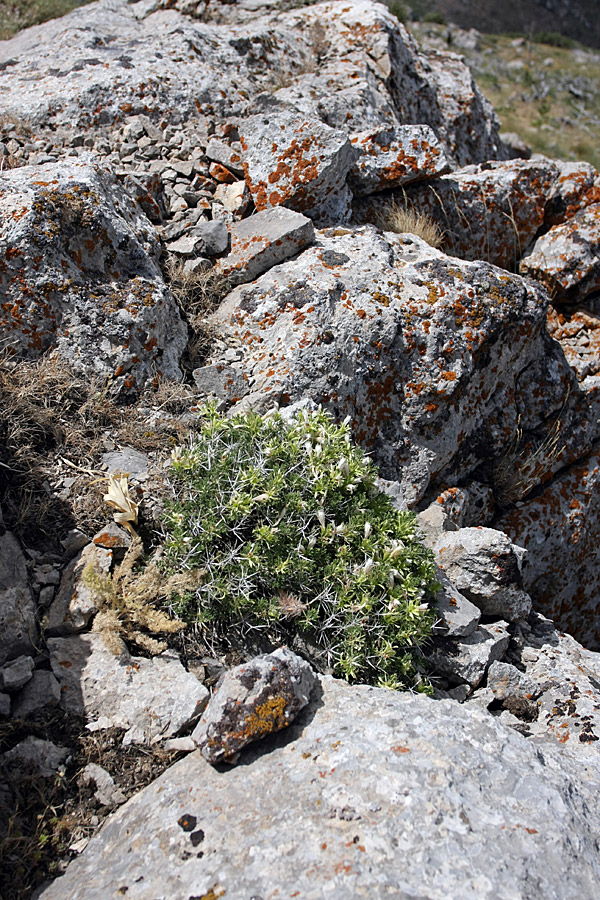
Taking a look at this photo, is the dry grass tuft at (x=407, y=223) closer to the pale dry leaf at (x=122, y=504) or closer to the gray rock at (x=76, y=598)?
the pale dry leaf at (x=122, y=504)

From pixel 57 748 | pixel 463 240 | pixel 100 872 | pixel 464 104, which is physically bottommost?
pixel 57 748

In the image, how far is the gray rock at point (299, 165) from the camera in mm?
5918

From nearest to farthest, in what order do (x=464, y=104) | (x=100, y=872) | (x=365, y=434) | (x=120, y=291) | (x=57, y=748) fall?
(x=100, y=872) < (x=57, y=748) < (x=120, y=291) < (x=365, y=434) < (x=464, y=104)

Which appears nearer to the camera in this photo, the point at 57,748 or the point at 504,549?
the point at 57,748

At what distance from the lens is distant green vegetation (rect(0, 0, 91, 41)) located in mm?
9172

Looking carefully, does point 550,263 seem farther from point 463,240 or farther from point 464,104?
point 464,104

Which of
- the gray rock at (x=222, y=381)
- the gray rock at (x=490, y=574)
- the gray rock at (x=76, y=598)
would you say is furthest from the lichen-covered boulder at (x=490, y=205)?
the gray rock at (x=76, y=598)

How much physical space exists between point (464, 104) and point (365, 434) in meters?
7.04

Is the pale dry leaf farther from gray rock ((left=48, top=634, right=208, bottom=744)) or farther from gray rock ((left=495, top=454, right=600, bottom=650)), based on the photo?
gray rock ((left=495, top=454, right=600, bottom=650))

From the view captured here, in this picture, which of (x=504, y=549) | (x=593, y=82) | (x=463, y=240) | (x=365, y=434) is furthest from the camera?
(x=593, y=82)

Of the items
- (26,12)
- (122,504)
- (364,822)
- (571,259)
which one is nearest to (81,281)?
(122,504)

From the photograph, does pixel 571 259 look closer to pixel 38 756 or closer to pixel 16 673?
pixel 16 673

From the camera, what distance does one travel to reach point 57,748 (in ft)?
9.18

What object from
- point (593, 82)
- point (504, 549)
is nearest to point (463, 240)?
point (504, 549)
